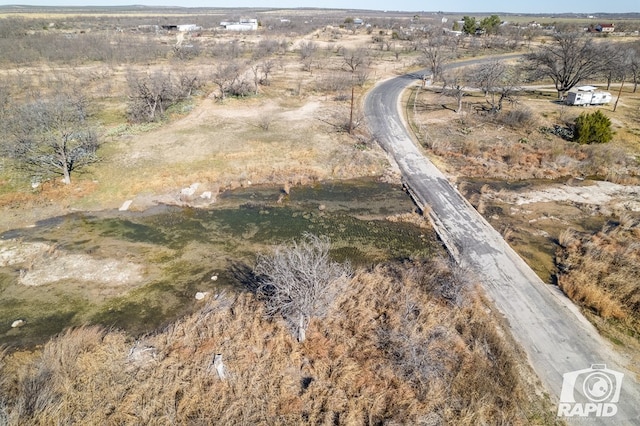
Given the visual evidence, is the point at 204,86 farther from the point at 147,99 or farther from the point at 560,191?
the point at 560,191

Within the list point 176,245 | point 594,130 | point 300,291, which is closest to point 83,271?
point 176,245

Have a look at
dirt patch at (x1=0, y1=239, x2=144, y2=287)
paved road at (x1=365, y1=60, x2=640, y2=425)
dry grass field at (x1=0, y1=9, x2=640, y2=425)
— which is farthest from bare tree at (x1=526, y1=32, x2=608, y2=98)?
dirt patch at (x1=0, y1=239, x2=144, y2=287)

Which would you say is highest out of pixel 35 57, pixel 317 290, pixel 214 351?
pixel 35 57

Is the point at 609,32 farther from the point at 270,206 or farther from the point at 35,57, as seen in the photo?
the point at 35,57

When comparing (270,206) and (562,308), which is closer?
(562,308)

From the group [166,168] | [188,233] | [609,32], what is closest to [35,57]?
[166,168]
